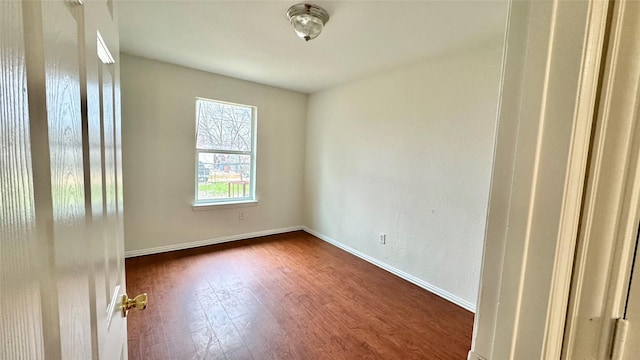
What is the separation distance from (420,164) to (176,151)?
3076 millimetres

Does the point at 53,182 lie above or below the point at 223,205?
above

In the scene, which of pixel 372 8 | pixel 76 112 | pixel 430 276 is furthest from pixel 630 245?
pixel 430 276

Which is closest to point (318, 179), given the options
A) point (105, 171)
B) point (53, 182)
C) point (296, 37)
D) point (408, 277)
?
point (408, 277)

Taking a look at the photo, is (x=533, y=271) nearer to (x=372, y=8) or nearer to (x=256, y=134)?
(x=372, y=8)

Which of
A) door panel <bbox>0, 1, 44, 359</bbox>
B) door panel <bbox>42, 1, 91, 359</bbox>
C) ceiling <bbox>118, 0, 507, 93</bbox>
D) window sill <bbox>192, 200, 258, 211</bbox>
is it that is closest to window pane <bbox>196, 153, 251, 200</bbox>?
window sill <bbox>192, 200, 258, 211</bbox>

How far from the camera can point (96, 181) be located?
58cm

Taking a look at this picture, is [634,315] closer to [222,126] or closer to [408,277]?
[408,277]

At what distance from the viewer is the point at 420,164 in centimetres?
288

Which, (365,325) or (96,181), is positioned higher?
(96,181)

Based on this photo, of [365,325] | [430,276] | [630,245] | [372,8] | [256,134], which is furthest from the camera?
[256,134]

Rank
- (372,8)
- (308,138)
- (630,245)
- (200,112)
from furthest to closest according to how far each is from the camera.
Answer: (308,138) → (200,112) → (372,8) → (630,245)

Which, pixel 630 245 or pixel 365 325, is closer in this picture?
pixel 630 245

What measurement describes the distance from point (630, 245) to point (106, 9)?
49.9 inches

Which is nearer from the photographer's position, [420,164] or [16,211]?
[16,211]
